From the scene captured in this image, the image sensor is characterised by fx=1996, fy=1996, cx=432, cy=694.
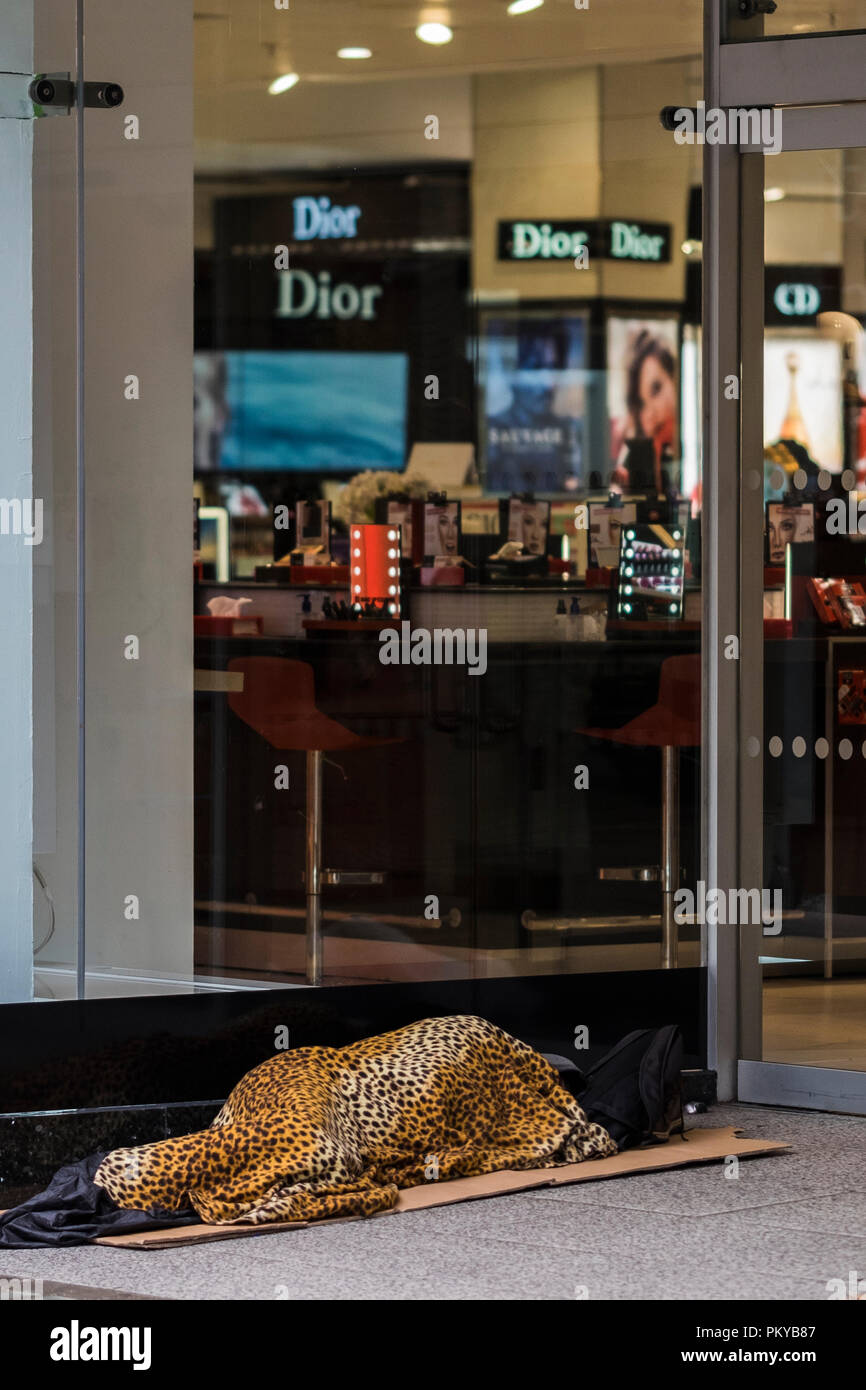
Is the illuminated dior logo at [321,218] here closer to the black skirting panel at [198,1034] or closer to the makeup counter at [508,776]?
the makeup counter at [508,776]

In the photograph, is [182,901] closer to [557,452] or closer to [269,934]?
[269,934]

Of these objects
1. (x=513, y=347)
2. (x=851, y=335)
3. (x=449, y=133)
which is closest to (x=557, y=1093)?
(x=851, y=335)

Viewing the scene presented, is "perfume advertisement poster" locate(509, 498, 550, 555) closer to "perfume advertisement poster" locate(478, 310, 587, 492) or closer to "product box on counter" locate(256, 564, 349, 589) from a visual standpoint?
"perfume advertisement poster" locate(478, 310, 587, 492)

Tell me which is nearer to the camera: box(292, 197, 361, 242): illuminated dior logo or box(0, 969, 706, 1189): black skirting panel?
box(0, 969, 706, 1189): black skirting panel

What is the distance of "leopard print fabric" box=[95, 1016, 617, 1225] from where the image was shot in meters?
4.52

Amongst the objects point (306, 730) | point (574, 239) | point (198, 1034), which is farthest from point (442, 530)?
point (198, 1034)

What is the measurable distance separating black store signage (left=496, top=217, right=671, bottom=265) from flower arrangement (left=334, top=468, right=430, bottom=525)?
77 cm

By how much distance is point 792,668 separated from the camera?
5648 millimetres

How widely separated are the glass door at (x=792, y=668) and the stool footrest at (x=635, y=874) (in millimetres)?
227

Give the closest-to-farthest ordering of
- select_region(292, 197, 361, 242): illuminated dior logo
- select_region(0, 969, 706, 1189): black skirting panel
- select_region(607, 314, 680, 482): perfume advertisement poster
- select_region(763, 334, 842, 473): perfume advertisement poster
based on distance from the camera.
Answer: select_region(0, 969, 706, 1189): black skirting panel
select_region(763, 334, 842, 473): perfume advertisement poster
select_region(607, 314, 680, 482): perfume advertisement poster
select_region(292, 197, 361, 242): illuminated dior logo

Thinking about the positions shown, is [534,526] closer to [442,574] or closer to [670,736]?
[442,574]

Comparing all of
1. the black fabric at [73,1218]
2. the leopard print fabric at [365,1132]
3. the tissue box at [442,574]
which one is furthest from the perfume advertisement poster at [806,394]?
the black fabric at [73,1218]

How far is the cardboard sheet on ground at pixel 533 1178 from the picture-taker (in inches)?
171

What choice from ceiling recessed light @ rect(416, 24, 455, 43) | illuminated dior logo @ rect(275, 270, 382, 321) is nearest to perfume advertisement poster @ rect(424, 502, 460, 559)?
illuminated dior logo @ rect(275, 270, 382, 321)
